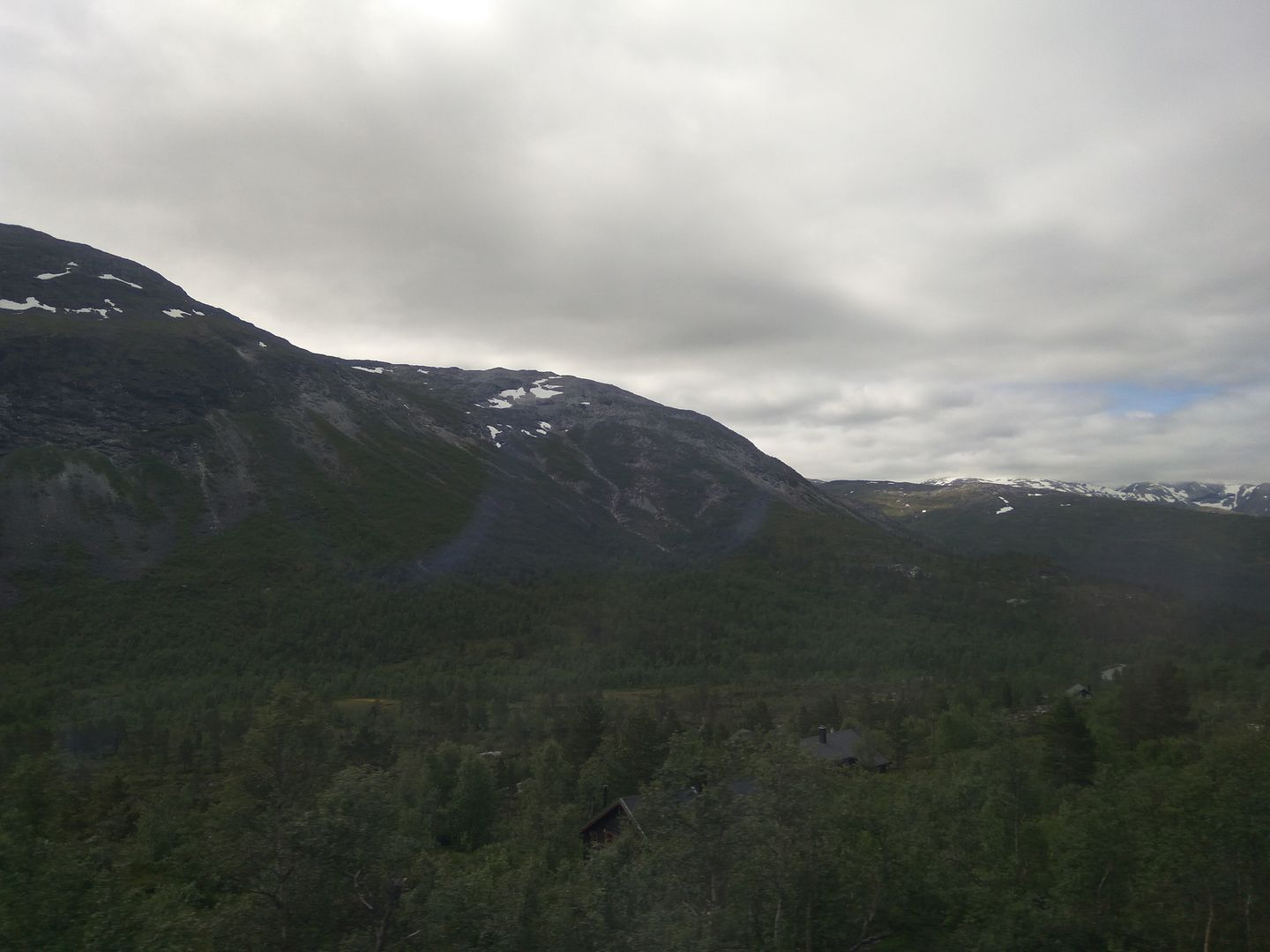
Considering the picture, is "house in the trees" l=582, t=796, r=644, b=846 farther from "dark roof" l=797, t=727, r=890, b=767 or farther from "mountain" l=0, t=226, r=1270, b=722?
"mountain" l=0, t=226, r=1270, b=722

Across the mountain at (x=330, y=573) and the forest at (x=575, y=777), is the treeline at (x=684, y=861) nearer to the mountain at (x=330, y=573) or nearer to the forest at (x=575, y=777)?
the forest at (x=575, y=777)

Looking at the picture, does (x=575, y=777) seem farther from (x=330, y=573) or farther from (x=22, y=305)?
(x=22, y=305)

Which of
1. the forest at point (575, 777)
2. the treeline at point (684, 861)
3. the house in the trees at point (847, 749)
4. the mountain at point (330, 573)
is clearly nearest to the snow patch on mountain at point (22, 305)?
the mountain at point (330, 573)

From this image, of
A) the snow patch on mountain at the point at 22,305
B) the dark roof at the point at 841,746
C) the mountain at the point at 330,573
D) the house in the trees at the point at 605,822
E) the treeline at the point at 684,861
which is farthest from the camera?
the snow patch on mountain at the point at 22,305

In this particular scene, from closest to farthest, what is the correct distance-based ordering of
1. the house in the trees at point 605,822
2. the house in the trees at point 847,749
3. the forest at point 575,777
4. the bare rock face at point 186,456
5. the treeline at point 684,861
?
the treeline at point 684,861
the forest at point 575,777
the house in the trees at point 605,822
the house in the trees at point 847,749
the bare rock face at point 186,456

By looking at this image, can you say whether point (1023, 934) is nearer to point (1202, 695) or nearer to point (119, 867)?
point (119, 867)

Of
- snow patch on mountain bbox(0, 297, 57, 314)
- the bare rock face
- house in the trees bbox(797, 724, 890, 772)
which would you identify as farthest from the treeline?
snow patch on mountain bbox(0, 297, 57, 314)

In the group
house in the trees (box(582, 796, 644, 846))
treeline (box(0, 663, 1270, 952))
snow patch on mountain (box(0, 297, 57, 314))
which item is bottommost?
house in the trees (box(582, 796, 644, 846))

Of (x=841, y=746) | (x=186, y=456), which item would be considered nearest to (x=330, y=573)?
(x=186, y=456)

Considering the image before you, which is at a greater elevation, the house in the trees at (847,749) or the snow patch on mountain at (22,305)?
the snow patch on mountain at (22,305)
